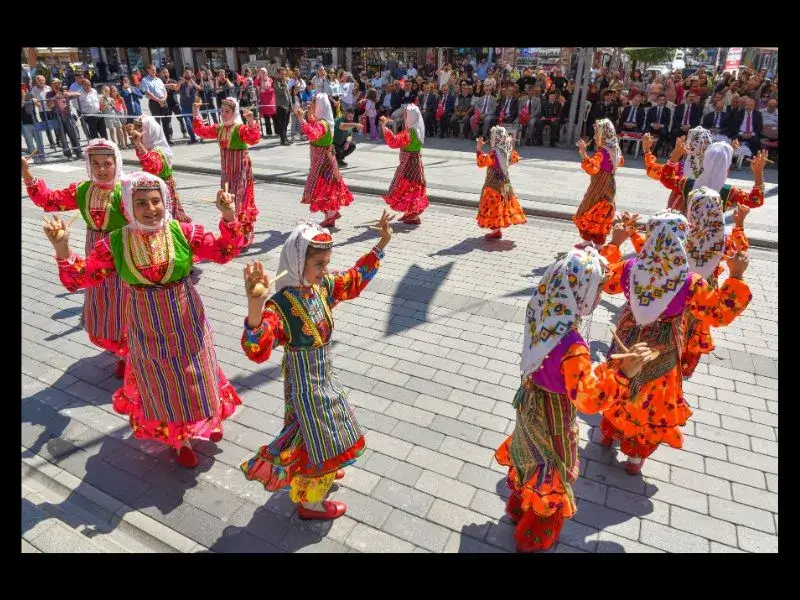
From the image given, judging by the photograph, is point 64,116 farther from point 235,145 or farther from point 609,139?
point 609,139

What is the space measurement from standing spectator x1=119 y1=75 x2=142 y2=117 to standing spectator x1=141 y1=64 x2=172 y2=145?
27 centimetres

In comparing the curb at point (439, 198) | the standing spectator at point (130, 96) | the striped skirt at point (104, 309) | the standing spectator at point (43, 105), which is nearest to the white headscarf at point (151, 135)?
the striped skirt at point (104, 309)

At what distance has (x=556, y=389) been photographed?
286cm

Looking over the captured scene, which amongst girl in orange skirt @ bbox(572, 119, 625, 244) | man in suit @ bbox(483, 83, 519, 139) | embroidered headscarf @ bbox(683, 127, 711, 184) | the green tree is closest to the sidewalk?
man in suit @ bbox(483, 83, 519, 139)

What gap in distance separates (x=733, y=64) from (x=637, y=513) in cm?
2166

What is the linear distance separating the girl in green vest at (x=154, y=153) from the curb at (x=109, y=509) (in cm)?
350

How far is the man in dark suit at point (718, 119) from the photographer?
13539 millimetres

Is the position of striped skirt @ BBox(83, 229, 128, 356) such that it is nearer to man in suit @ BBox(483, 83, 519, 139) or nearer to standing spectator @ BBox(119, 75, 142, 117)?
standing spectator @ BBox(119, 75, 142, 117)

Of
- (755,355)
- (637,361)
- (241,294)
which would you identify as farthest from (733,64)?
(637,361)

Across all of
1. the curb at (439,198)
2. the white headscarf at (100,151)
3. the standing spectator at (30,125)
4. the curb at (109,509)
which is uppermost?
the white headscarf at (100,151)

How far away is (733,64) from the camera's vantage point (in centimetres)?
1975

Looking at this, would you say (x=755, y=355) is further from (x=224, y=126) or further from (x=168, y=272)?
(x=224, y=126)

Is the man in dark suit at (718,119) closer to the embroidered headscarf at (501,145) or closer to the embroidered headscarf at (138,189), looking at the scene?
the embroidered headscarf at (501,145)

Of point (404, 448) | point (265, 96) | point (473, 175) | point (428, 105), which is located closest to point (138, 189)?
point (404, 448)
